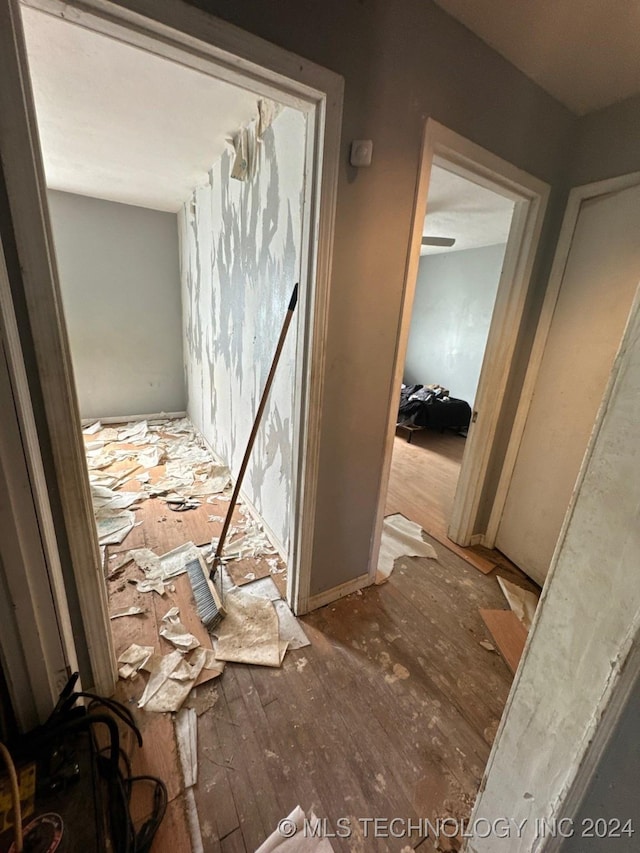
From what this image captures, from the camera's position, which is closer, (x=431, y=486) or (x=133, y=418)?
(x=431, y=486)

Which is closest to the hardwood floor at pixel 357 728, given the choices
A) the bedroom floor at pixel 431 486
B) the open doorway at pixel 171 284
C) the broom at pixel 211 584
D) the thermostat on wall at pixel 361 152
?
the broom at pixel 211 584

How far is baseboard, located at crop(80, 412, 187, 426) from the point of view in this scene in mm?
4010

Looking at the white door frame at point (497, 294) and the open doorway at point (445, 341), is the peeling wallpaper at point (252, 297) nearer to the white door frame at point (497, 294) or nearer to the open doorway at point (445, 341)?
the white door frame at point (497, 294)

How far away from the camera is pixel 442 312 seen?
534 centimetres

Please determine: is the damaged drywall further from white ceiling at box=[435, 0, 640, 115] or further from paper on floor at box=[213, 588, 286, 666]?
white ceiling at box=[435, 0, 640, 115]

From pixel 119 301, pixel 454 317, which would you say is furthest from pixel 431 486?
pixel 119 301

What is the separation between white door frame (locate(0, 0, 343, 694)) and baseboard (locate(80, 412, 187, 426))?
11.4 feet

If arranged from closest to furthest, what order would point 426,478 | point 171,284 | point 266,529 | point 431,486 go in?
1. point 266,529
2. point 431,486
3. point 426,478
4. point 171,284

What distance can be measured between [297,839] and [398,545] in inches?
57.8

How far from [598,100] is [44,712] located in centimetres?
323

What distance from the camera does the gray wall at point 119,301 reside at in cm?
357

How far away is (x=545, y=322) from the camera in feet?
6.11

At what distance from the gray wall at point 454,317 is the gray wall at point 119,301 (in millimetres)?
3850

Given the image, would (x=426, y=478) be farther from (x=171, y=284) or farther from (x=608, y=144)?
(x=171, y=284)
